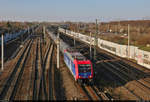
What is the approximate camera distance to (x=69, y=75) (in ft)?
86.1

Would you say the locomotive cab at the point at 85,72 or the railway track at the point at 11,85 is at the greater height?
the locomotive cab at the point at 85,72

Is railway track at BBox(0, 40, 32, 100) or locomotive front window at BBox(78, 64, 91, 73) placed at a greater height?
locomotive front window at BBox(78, 64, 91, 73)

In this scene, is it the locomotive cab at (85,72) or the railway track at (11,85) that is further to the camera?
the locomotive cab at (85,72)

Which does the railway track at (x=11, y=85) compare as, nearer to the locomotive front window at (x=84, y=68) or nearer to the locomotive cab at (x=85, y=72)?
the locomotive cab at (x=85, y=72)

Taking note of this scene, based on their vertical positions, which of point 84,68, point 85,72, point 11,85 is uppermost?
point 84,68

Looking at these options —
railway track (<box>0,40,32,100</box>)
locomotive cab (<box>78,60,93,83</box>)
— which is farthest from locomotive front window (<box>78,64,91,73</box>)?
railway track (<box>0,40,32,100</box>)

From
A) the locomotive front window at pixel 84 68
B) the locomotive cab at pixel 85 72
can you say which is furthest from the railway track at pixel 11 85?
the locomotive front window at pixel 84 68

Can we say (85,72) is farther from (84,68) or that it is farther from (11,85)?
(11,85)

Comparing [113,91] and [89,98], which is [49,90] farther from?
[113,91]

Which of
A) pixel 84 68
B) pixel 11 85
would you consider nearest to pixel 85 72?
pixel 84 68

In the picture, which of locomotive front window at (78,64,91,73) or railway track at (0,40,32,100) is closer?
railway track at (0,40,32,100)

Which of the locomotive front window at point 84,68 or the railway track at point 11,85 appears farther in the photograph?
the locomotive front window at point 84,68

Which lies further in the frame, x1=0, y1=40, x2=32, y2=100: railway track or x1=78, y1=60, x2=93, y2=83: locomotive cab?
x1=78, y1=60, x2=93, y2=83: locomotive cab

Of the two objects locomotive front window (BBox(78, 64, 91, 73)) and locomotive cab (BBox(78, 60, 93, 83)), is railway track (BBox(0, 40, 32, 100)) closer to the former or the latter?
locomotive cab (BBox(78, 60, 93, 83))
